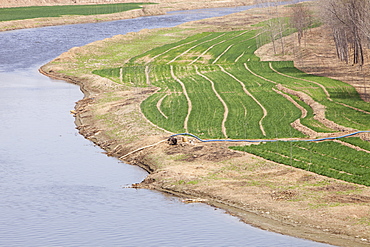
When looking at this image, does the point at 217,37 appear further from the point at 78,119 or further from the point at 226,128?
the point at 226,128

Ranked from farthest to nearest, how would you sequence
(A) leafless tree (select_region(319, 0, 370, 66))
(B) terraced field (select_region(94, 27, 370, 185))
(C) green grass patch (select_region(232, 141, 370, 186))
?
(A) leafless tree (select_region(319, 0, 370, 66)), (B) terraced field (select_region(94, 27, 370, 185)), (C) green grass patch (select_region(232, 141, 370, 186))

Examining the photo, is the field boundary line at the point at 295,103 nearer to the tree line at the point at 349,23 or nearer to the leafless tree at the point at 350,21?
the leafless tree at the point at 350,21

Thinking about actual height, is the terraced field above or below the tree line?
below

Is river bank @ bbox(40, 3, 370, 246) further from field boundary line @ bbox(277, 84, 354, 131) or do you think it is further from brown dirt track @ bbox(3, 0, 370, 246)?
field boundary line @ bbox(277, 84, 354, 131)

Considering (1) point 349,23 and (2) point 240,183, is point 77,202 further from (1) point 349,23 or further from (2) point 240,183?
(1) point 349,23

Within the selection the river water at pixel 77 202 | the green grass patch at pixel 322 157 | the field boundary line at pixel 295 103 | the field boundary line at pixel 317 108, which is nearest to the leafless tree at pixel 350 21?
the field boundary line at pixel 317 108

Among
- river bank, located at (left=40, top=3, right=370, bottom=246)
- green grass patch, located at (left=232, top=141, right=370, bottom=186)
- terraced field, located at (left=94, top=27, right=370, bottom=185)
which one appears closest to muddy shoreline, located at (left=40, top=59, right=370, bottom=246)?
river bank, located at (left=40, top=3, right=370, bottom=246)

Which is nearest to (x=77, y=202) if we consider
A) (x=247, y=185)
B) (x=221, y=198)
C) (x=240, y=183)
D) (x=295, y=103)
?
(x=221, y=198)
